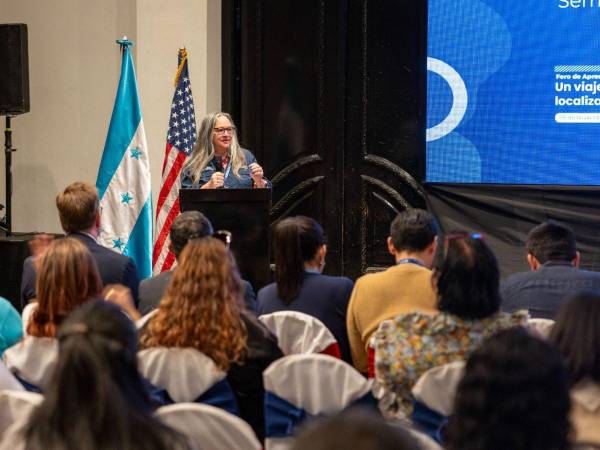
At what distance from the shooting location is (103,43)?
7.96 metres

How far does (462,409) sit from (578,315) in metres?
0.70

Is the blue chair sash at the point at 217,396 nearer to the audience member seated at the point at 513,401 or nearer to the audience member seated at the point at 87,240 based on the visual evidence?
the audience member seated at the point at 87,240

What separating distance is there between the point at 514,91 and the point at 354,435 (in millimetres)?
6168

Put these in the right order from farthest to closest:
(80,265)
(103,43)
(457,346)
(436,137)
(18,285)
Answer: (103,43), (436,137), (18,285), (80,265), (457,346)

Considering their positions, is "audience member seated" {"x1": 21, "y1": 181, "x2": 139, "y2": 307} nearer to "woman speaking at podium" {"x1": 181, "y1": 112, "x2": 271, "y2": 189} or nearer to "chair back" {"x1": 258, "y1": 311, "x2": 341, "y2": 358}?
"chair back" {"x1": 258, "y1": 311, "x2": 341, "y2": 358}

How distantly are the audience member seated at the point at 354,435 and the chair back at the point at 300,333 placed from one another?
2.22 meters

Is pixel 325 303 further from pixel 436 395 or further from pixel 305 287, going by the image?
pixel 436 395

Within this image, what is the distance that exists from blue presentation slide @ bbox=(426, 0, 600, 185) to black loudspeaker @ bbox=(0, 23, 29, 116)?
3057mm

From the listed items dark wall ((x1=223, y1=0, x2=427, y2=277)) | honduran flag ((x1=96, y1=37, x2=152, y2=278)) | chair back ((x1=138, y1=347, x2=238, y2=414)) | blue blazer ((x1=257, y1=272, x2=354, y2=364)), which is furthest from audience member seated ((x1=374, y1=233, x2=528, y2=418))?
dark wall ((x1=223, y1=0, x2=427, y2=277))

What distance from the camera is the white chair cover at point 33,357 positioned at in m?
3.10

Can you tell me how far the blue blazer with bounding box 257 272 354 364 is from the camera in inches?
149

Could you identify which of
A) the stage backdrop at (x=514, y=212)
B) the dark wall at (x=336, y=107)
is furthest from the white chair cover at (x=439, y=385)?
the dark wall at (x=336, y=107)

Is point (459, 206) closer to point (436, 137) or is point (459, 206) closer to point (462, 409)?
point (436, 137)

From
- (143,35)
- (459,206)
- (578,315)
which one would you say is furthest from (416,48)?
(578,315)
